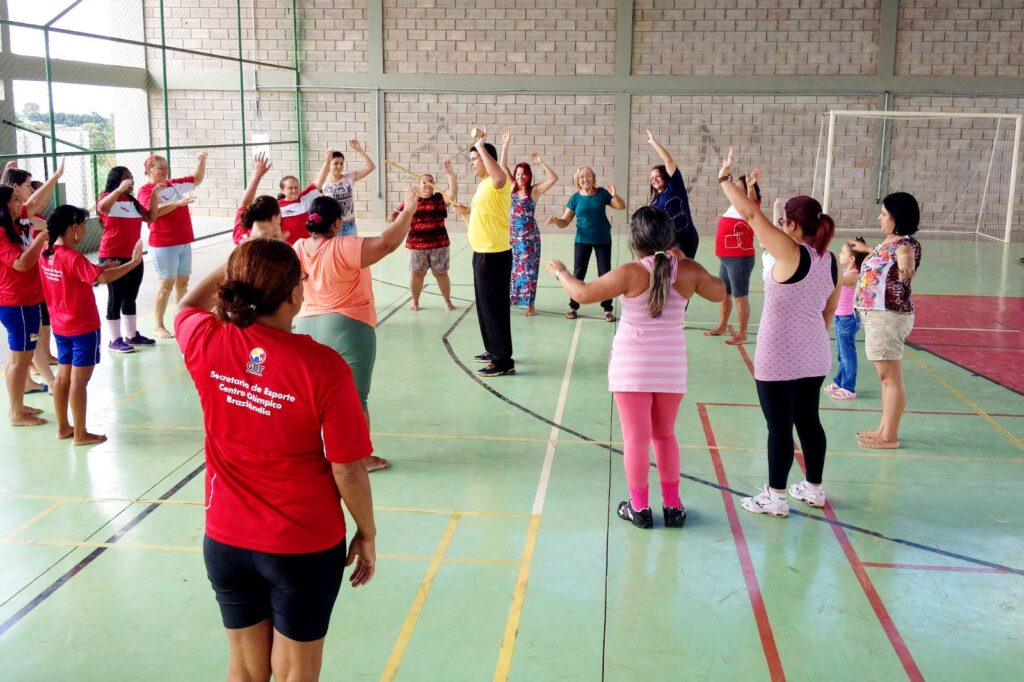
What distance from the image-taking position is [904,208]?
5.58 m

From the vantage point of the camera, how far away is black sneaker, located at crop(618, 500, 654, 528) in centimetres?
503

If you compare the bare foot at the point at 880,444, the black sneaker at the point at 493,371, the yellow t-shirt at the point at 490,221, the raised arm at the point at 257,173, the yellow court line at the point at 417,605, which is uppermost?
the raised arm at the point at 257,173

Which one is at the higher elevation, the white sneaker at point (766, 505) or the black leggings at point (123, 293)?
the black leggings at point (123, 293)

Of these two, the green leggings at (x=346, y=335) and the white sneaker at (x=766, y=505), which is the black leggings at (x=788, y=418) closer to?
the white sneaker at (x=766, y=505)

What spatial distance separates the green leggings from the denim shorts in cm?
461

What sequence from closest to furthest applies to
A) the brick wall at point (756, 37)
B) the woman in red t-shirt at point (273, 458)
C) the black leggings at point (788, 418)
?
1. the woman in red t-shirt at point (273, 458)
2. the black leggings at point (788, 418)
3. the brick wall at point (756, 37)

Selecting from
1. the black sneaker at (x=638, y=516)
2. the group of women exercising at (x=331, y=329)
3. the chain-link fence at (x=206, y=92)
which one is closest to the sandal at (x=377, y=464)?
the group of women exercising at (x=331, y=329)

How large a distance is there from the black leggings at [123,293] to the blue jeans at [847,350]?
6349mm

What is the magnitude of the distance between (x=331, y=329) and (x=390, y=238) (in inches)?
37.7

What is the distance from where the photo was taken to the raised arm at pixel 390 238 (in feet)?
14.9

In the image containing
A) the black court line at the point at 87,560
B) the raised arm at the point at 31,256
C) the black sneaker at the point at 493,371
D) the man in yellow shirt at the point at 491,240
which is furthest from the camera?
the black sneaker at the point at 493,371

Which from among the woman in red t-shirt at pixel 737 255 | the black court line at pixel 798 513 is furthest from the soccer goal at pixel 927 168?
the black court line at pixel 798 513

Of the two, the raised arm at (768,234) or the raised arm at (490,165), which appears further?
the raised arm at (490,165)

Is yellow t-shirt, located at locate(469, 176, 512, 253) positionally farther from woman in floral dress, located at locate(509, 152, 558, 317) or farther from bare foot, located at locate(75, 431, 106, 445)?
bare foot, located at locate(75, 431, 106, 445)
